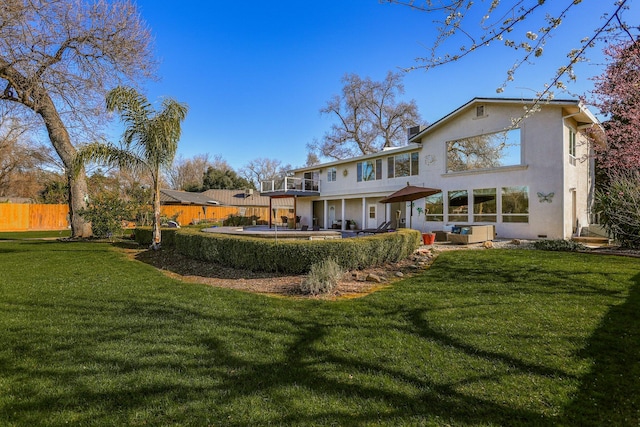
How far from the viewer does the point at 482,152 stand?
15.9 meters

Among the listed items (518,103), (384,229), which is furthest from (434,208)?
(518,103)

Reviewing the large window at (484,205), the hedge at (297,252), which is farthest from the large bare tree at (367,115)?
the hedge at (297,252)

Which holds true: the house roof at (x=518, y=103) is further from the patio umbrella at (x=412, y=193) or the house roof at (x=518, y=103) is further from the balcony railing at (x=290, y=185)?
the balcony railing at (x=290, y=185)

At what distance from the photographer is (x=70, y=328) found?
13.8 feet

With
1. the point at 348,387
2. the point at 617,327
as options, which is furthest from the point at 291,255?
the point at 617,327

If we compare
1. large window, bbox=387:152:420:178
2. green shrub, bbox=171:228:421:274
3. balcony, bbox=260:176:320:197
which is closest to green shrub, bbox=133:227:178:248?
green shrub, bbox=171:228:421:274

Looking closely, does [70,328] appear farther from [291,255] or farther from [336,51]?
[336,51]

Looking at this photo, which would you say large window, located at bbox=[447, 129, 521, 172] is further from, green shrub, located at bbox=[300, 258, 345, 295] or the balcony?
the balcony

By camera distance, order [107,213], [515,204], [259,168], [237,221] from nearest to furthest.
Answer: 1. [515,204]
2. [107,213]
3. [237,221]
4. [259,168]

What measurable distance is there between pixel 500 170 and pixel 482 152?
58.7 inches

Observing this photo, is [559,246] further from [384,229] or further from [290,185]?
[290,185]

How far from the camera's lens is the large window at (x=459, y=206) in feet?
53.0

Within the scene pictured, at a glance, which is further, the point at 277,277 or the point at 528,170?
the point at 528,170

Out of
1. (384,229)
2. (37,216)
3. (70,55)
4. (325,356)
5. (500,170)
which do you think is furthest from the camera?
(37,216)
